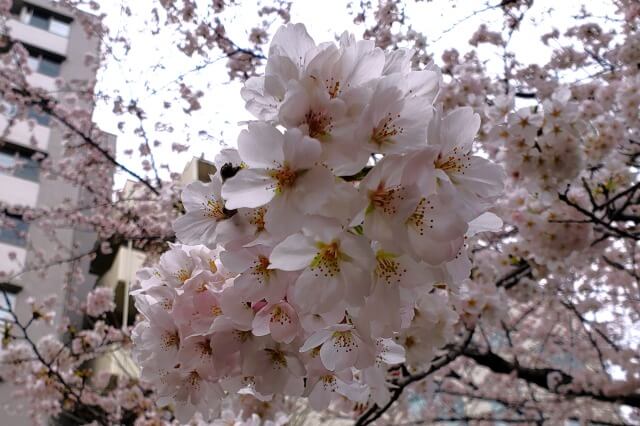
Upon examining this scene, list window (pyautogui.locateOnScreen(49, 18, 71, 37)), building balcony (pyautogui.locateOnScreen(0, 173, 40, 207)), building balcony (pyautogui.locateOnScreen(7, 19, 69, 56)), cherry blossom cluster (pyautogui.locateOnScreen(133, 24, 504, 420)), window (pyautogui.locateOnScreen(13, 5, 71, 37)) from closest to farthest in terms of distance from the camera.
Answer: cherry blossom cluster (pyautogui.locateOnScreen(133, 24, 504, 420))
building balcony (pyautogui.locateOnScreen(0, 173, 40, 207))
building balcony (pyautogui.locateOnScreen(7, 19, 69, 56))
window (pyautogui.locateOnScreen(13, 5, 71, 37))
window (pyautogui.locateOnScreen(49, 18, 71, 37))

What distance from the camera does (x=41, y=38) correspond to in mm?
17703

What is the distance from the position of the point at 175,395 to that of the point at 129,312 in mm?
11027

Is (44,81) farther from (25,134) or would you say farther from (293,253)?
(293,253)

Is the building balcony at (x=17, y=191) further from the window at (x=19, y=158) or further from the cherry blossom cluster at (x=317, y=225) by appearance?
the cherry blossom cluster at (x=317, y=225)

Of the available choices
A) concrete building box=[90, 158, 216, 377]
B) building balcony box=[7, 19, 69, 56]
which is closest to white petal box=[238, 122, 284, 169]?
concrete building box=[90, 158, 216, 377]

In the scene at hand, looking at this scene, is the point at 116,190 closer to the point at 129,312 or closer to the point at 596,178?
the point at 129,312

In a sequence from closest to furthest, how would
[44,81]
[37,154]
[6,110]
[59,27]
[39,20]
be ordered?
[37,154]
[6,110]
[44,81]
[39,20]
[59,27]

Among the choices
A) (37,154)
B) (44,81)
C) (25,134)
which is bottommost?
(37,154)

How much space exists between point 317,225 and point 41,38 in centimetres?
1991

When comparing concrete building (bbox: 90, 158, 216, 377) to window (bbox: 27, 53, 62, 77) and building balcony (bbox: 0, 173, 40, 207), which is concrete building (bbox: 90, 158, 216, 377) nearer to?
building balcony (bbox: 0, 173, 40, 207)

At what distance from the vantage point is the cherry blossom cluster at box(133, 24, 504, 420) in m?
0.89

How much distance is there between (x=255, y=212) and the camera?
1.01m

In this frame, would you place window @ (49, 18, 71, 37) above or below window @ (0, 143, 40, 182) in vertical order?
above

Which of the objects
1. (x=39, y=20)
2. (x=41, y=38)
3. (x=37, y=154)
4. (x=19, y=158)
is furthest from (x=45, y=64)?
(x=37, y=154)
